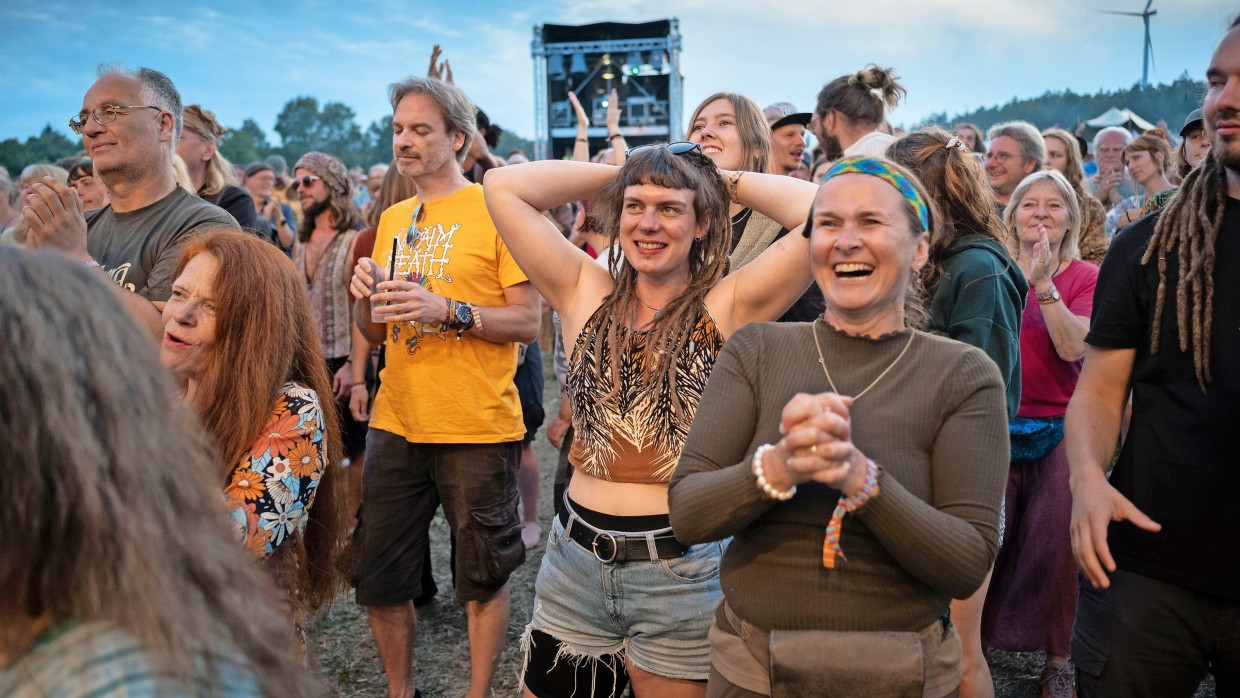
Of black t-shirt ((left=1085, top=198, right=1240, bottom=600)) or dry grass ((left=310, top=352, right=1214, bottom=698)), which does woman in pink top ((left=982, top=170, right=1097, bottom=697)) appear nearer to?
dry grass ((left=310, top=352, right=1214, bottom=698))

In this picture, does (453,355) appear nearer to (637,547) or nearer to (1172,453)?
(637,547)

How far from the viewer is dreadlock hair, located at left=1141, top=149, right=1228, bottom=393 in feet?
6.68

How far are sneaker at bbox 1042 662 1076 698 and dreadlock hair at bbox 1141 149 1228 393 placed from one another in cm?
191

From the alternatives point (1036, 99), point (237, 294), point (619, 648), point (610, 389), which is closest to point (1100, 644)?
point (619, 648)

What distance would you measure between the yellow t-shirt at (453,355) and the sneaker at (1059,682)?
2.29m

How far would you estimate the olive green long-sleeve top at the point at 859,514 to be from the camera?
1.69 m

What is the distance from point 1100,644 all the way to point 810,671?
37.1 inches

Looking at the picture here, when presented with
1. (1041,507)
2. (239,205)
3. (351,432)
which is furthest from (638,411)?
(351,432)

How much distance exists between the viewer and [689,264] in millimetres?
2559

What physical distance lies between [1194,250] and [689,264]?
1232 millimetres

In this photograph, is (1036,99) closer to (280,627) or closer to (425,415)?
(425,415)

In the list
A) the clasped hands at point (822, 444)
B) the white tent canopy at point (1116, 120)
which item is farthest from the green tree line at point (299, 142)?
the white tent canopy at point (1116, 120)

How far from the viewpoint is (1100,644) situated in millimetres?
2164

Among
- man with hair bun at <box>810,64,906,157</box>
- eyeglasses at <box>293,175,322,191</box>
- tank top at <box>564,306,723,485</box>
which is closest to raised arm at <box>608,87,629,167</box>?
man with hair bun at <box>810,64,906,157</box>
